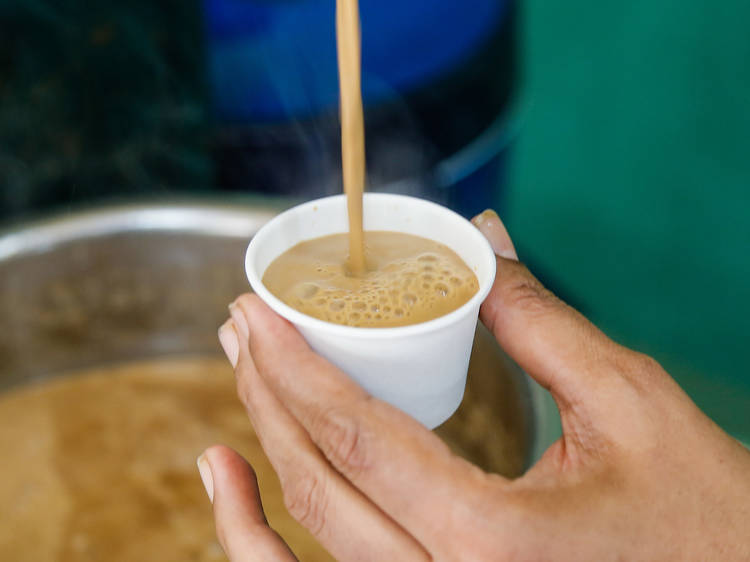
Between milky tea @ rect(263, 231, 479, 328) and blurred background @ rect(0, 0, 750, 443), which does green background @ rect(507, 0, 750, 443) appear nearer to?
blurred background @ rect(0, 0, 750, 443)

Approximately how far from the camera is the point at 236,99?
1378 mm

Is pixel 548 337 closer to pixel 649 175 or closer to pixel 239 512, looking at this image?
pixel 239 512

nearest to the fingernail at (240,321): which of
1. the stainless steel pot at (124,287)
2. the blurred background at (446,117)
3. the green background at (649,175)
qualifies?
the stainless steel pot at (124,287)

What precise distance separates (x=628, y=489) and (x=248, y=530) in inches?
11.5

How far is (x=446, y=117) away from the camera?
1.38 m

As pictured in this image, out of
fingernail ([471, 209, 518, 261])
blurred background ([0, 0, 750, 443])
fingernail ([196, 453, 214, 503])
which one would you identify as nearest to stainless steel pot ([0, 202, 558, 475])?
blurred background ([0, 0, 750, 443])

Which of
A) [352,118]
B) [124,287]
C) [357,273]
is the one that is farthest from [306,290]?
[124,287]

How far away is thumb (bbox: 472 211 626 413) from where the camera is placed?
22.5 inches

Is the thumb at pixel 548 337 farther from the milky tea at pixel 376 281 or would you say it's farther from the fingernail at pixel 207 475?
the fingernail at pixel 207 475

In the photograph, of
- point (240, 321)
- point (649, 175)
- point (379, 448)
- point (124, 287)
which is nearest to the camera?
point (379, 448)

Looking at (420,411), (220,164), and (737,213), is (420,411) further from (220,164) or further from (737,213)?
(737,213)

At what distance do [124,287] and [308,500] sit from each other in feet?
2.84

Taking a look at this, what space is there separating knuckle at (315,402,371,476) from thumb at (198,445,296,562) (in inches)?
4.3

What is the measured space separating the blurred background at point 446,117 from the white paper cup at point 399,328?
2.10 feet
